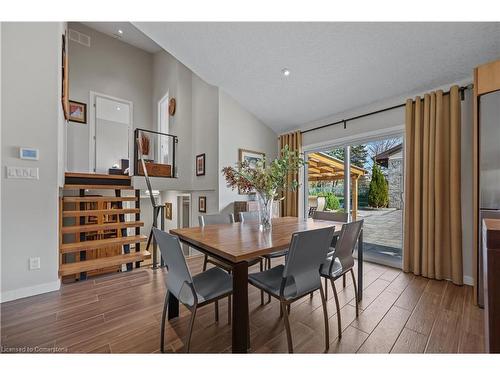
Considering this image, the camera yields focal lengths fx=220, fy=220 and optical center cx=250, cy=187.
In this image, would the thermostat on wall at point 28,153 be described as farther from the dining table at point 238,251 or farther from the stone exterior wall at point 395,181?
the stone exterior wall at point 395,181

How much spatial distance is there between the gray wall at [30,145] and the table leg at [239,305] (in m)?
2.21

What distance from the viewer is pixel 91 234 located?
3266mm

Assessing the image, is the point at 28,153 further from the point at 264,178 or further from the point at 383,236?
the point at 383,236

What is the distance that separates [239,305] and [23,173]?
8.15 feet

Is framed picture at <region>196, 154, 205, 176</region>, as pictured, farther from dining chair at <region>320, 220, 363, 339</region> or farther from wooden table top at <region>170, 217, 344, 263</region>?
dining chair at <region>320, 220, 363, 339</region>

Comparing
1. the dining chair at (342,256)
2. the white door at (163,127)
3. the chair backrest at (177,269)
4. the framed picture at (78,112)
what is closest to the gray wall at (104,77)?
the framed picture at (78,112)

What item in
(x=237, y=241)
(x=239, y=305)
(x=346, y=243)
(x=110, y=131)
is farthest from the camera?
(x=110, y=131)

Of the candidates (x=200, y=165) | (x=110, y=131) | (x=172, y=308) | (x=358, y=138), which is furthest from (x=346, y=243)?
(x=110, y=131)

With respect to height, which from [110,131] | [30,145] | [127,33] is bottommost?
[30,145]

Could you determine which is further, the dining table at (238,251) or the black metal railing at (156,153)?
the black metal railing at (156,153)

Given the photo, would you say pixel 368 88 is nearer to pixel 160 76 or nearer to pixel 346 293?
pixel 346 293

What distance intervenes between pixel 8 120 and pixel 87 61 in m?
4.02

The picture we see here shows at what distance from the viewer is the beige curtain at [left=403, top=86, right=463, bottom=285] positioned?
2451 mm

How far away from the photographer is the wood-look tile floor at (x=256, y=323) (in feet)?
5.00
